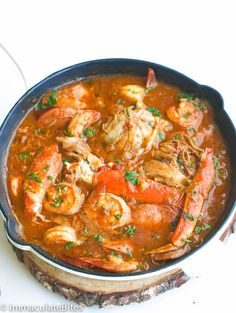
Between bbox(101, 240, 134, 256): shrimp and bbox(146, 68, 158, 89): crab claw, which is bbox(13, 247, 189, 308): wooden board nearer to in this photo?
bbox(101, 240, 134, 256): shrimp

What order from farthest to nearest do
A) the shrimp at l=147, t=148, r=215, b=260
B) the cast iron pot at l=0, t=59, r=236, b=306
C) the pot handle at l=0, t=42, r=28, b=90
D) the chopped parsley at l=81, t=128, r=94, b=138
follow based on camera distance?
the pot handle at l=0, t=42, r=28, b=90
the chopped parsley at l=81, t=128, r=94, b=138
the shrimp at l=147, t=148, r=215, b=260
the cast iron pot at l=0, t=59, r=236, b=306

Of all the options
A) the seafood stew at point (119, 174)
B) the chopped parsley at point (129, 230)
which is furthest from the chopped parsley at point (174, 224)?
the chopped parsley at point (129, 230)

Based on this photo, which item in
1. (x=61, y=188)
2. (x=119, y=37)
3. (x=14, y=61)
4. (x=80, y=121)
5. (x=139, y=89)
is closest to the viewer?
(x=61, y=188)

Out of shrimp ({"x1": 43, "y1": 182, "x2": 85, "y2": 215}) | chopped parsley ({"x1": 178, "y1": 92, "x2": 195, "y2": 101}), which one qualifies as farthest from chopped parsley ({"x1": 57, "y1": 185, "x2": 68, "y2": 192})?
chopped parsley ({"x1": 178, "y1": 92, "x2": 195, "y2": 101})

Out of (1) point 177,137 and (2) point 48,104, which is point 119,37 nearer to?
(2) point 48,104

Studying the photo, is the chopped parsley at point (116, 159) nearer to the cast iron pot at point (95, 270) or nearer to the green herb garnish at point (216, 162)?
the green herb garnish at point (216, 162)

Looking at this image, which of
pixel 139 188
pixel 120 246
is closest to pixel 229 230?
pixel 139 188

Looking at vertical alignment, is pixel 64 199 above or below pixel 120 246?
above
